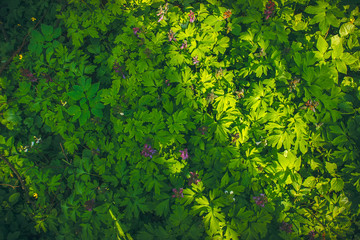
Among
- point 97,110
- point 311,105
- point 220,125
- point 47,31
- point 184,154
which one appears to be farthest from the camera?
point 47,31

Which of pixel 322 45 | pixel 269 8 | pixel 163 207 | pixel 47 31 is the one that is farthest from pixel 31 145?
pixel 322 45

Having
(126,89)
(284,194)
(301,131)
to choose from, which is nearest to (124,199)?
(126,89)

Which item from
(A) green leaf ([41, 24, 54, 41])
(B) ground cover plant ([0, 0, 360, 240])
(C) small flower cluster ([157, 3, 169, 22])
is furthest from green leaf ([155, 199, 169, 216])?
(A) green leaf ([41, 24, 54, 41])

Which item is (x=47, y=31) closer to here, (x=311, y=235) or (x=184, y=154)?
(x=184, y=154)

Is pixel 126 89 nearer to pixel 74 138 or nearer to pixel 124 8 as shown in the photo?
pixel 74 138

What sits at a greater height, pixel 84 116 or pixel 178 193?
pixel 84 116
